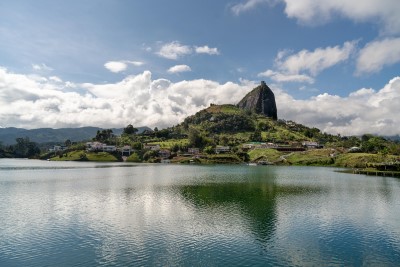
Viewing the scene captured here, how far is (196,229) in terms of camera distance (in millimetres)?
56344

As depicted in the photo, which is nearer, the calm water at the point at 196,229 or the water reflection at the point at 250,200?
the calm water at the point at 196,229

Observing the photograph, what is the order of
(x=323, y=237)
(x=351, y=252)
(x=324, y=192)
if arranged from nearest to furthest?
(x=351, y=252), (x=323, y=237), (x=324, y=192)

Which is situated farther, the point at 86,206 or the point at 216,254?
the point at 86,206

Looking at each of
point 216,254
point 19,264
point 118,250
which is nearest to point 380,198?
point 216,254

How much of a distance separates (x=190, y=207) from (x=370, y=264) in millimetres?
41485

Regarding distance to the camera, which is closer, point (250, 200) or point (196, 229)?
point (196, 229)

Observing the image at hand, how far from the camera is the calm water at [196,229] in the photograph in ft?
140

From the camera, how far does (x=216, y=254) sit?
4384 centimetres

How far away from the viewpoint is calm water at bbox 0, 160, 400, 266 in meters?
42.8

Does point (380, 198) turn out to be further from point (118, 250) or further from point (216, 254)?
point (118, 250)

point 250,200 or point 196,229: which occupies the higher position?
point 250,200

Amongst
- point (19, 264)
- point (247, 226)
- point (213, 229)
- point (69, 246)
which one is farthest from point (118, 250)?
point (247, 226)

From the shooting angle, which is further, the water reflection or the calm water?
the water reflection

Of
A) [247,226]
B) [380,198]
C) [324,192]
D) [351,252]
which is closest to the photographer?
[351,252]
